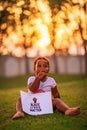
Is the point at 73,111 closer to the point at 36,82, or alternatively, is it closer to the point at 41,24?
the point at 36,82

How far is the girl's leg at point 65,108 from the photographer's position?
4398 mm

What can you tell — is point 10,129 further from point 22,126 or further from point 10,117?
point 10,117

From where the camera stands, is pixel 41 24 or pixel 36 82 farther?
pixel 41 24

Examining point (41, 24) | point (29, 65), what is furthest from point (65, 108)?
point (29, 65)

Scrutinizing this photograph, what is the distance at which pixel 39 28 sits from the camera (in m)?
19.6

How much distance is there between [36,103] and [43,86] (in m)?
0.30

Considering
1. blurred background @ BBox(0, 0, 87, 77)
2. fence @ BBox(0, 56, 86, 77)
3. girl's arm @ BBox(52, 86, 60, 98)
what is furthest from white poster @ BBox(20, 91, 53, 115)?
fence @ BBox(0, 56, 86, 77)

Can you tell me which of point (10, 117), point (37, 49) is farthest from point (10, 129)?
point (37, 49)

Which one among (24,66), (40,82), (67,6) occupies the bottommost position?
(24,66)

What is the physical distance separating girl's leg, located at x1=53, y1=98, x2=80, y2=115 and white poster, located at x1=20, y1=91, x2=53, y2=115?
0.25ft

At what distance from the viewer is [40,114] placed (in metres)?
4.61

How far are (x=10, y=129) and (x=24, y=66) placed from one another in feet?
86.7

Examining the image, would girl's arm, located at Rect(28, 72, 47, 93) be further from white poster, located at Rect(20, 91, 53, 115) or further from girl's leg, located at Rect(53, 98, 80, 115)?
girl's leg, located at Rect(53, 98, 80, 115)

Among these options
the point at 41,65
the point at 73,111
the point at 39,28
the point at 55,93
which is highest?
the point at 39,28
